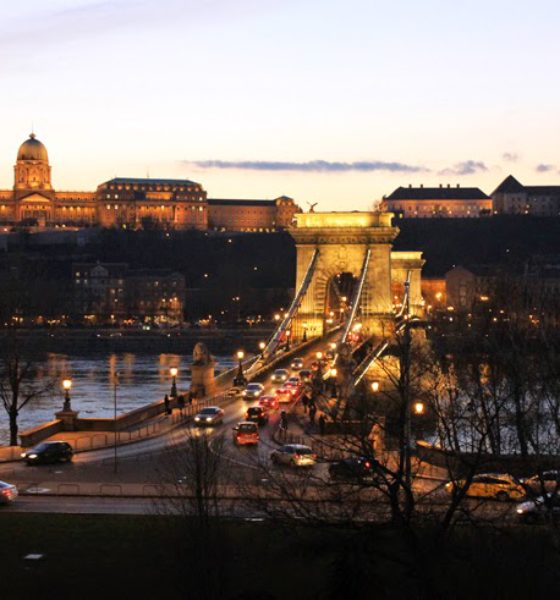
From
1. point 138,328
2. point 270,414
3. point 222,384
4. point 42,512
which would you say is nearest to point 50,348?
point 138,328

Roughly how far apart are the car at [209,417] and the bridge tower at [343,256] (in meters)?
30.4

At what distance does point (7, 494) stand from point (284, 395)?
1740cm

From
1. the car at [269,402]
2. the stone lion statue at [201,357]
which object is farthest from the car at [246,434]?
the stone lion statue at [201,357]

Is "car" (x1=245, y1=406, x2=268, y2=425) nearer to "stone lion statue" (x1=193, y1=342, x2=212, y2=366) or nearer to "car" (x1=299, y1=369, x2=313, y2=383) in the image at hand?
"stone lion statue" (x1=193, y1=342, x2=212, y2=366)

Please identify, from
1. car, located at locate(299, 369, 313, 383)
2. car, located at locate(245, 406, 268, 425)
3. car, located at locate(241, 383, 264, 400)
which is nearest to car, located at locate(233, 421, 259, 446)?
car, located at locate(245, 406, 268, 425)

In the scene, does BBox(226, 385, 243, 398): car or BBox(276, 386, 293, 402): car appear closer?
BBox(276, 386, 293, 402): car

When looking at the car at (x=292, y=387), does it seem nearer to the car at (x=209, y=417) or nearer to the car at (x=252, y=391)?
the car at (x=252, y=391)

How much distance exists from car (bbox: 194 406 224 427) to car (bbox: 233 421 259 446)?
2462 millimetres

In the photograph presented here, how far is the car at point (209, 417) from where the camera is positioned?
32125mm

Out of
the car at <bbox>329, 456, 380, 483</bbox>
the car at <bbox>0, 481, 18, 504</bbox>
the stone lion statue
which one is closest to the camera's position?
the car at <bbox>329, 456, 380, 483</bbox>

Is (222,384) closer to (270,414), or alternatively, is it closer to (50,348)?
(270,414)

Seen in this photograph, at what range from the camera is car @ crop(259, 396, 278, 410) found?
36.1m

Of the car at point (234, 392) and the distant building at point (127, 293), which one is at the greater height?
the car at point (234, 392)

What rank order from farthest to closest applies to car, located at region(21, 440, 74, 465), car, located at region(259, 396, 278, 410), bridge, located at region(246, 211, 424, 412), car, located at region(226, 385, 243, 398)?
bridge, located at region(246, 211, 424, 412) → car, located at region(226, 385, 243, 398) → car, located at region(259, 396, 278, 410) → car, located at region(21, 440, 74, 465)
